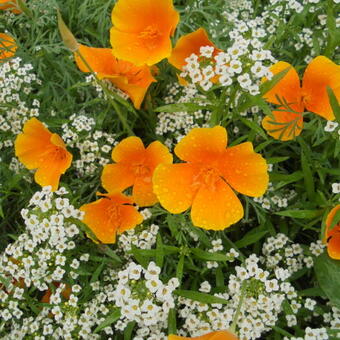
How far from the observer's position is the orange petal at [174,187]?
149 cm

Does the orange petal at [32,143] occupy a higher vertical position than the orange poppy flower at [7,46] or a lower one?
lower

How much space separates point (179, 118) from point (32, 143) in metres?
0.53

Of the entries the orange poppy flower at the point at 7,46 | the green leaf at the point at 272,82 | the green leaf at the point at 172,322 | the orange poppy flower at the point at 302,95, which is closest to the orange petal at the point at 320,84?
the orange poppy flower at the point at 302,95

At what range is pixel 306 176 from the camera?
1.64 metres

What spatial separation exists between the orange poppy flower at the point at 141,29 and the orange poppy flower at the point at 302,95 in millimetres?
396

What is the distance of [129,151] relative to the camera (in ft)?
5.58

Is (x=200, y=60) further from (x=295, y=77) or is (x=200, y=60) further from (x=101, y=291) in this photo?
(x=101, y=291)

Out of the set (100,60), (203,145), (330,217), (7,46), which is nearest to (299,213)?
(330,217)

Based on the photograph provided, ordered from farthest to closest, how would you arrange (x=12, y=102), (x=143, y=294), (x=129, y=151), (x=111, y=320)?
(x=12, y=102)
(x=129, y=151)
(x=111, y=320)
(x=143, y=294)

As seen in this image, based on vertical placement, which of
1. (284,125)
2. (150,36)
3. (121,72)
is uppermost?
(150,36)

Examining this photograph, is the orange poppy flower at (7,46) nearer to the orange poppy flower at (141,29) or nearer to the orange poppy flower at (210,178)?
the orange poppy flower at (141,29)

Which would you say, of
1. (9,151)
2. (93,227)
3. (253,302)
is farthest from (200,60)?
(9,151)

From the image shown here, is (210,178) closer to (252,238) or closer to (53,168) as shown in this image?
(252,238)

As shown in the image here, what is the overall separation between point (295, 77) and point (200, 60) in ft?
1.02
